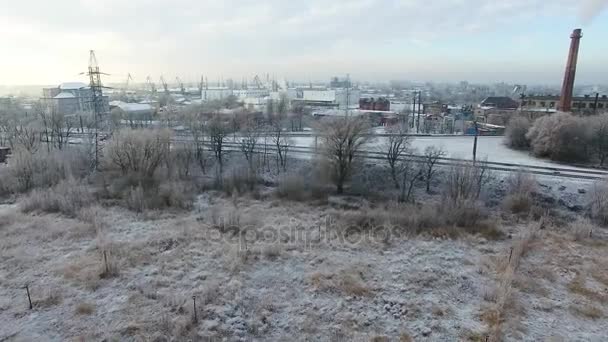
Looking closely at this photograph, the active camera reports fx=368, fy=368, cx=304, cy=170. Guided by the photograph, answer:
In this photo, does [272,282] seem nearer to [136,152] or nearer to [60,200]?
[60,200]

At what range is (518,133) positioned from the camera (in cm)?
2830

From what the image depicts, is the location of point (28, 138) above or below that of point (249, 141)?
below

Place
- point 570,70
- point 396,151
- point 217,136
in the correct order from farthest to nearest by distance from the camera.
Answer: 1. point 570,70
2. point 217,136
3. point 396,151

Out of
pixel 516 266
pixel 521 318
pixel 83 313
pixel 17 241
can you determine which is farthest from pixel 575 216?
pixel 17 241

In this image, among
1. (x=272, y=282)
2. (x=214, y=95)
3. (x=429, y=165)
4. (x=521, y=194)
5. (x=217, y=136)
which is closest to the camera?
(x=272, y=282)

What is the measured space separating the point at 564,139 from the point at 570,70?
15.1 m

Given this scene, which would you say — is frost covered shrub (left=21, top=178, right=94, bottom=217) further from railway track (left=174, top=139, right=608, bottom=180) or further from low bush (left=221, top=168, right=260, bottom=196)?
railway track (left=174, top=139, right=608, bottom=180)

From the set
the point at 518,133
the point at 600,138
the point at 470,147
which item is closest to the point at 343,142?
the point at 470,147

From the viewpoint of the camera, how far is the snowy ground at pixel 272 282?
9.49 m

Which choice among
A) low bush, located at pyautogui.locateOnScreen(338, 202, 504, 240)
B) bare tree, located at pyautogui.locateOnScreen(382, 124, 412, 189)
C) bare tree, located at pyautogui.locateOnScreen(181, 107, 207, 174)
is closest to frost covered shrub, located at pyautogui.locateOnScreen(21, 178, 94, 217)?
bare tree, located at pyautogui.locateOnScreen(181, 107, 207, 174)

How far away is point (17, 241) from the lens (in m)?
14.3

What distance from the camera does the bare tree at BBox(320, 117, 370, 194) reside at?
813 inches

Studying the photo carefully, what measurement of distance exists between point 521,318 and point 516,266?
10.9 ft

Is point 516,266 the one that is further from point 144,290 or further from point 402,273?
point 144,290
